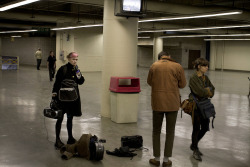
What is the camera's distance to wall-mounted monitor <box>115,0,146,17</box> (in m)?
6.84

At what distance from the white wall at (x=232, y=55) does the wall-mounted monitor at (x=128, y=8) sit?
25.9 meters

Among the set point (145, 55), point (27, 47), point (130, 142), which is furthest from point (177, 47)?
point (130, 142)

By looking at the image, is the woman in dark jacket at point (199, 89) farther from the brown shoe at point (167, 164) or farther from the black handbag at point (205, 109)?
the brown shoe at point (167, 164)

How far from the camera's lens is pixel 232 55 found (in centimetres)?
3172

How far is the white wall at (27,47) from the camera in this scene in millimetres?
32219

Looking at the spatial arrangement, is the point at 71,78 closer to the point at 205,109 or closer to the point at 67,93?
the point at 67,93

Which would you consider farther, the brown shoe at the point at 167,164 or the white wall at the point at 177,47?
the white wall at the point at 177,47

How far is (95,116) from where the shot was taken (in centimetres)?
766

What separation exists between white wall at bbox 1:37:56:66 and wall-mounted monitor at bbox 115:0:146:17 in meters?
Result: 26.0

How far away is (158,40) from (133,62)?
896 inches

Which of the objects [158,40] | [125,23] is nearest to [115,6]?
[125,23]

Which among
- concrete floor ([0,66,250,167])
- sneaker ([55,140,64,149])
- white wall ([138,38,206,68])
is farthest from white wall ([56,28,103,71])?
sneaker ([55,140,64,149])

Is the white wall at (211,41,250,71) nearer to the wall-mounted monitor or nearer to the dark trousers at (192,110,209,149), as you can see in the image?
the wall-mounted monitor

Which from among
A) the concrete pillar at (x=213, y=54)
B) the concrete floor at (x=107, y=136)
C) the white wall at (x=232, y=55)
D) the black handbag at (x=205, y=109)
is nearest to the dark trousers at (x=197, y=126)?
the black handbag at (x=205, y=109)
